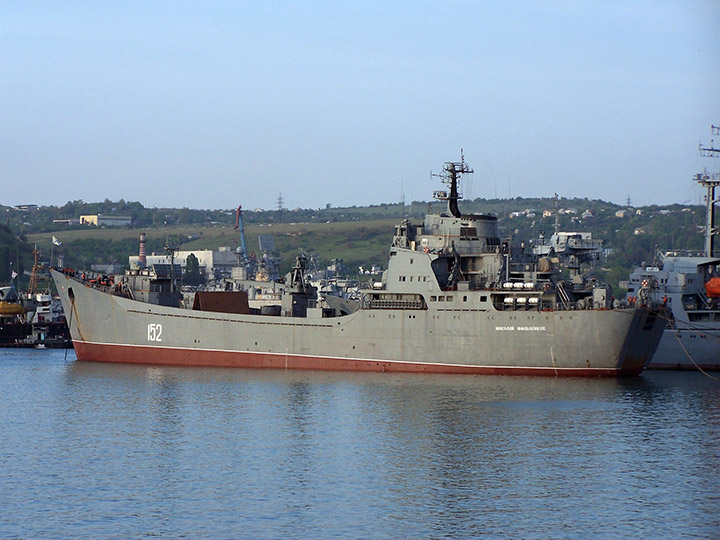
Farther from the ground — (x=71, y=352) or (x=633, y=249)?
(x=633, y=249)

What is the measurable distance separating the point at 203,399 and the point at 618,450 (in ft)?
58.6

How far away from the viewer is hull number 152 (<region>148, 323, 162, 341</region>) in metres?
56.3

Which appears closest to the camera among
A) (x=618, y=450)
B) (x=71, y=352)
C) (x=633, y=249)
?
(x=618, y=450)

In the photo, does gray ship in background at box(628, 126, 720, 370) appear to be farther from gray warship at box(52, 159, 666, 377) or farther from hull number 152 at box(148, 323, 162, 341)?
hull number 152 at box(148, 323, 162, 341)

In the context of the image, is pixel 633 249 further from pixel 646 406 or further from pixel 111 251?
pixel 646 406

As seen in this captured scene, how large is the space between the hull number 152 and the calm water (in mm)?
7492

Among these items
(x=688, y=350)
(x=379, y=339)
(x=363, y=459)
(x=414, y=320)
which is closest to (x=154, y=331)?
(x=379, y=339)

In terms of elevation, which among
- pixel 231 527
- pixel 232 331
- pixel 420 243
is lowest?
pixel 231 527

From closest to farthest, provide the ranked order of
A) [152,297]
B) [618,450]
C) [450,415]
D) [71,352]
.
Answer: [618,450] → [450,415] → [152,297] → [71,352]

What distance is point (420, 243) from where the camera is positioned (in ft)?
175

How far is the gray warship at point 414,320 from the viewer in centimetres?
4766

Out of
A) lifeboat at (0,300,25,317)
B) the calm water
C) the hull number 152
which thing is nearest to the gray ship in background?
the calm water

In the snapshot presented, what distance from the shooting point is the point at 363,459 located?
107 ft

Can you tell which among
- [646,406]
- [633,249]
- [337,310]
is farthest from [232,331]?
[633,249]
